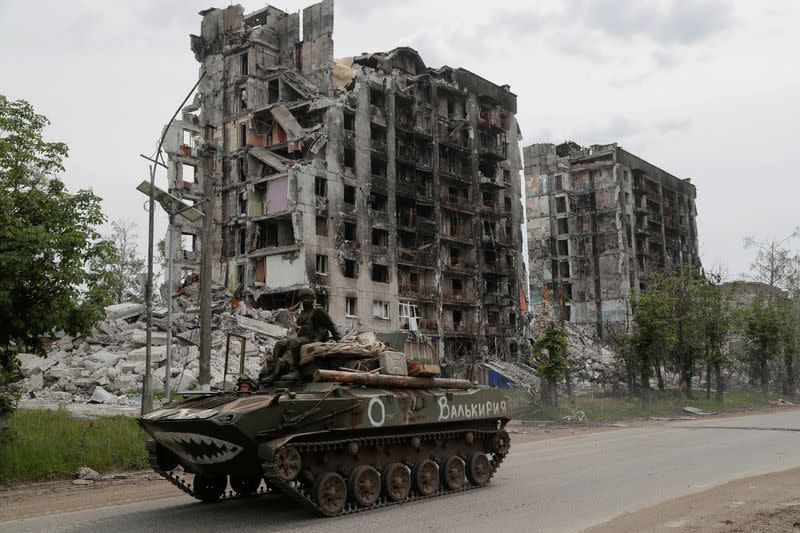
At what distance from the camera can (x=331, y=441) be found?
10.2 metres

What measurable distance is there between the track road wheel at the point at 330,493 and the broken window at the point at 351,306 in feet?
132

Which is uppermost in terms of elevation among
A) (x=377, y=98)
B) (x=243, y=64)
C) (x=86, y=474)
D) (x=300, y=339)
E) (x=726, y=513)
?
(x=243, y=64)

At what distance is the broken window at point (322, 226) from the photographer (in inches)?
1978

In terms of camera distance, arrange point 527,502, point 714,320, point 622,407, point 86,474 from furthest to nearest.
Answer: point 714,320 < point 622,407 < point 86,474 < point 527,502

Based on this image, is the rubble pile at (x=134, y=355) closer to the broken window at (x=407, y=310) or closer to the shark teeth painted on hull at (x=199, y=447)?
the broken window at (x=407, y=310)

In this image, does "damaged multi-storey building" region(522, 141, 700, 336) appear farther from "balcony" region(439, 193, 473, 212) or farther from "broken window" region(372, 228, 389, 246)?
"broken window" region(372, 228, 389, 246)

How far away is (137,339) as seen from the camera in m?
37.6

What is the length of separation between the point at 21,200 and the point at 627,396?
3395 cm

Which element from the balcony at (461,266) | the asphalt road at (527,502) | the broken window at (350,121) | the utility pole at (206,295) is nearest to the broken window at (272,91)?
the broken window at (350,121)

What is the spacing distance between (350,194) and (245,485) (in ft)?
137

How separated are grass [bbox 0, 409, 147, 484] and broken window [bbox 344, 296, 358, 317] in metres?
32.6

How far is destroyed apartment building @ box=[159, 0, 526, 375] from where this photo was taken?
50438 millimetres

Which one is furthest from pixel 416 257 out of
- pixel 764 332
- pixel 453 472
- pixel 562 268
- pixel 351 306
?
pixel 453 472

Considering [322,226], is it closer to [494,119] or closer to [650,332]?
[650,332]
